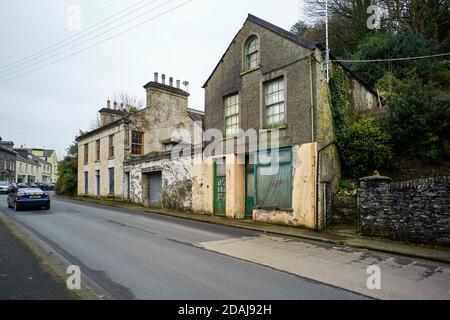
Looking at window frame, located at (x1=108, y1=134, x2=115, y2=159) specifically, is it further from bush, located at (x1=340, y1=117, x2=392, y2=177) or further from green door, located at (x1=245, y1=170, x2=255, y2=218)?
bush, located at (x1=340, y1=117, x2=392, y2=177)

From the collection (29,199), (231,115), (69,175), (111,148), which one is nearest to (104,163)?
(111,148)

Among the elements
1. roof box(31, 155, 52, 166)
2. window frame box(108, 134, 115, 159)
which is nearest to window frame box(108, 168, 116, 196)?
window frame box(108, 134, 115, 159)

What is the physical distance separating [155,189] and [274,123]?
10656 millimetres

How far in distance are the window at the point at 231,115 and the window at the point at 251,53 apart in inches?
64.6

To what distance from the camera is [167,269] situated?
6.21m

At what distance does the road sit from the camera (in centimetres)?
510

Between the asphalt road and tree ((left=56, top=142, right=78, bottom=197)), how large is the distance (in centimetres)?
2385

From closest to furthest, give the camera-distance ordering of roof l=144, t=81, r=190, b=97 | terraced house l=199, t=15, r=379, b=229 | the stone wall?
the stone wall
terraced house l=199, t=15, r=379, b=229
roof l=144, t=81, r=190, b=97

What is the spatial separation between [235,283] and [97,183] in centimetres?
2622

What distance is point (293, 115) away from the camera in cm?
1305

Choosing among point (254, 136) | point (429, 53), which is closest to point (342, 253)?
point (254, 136)

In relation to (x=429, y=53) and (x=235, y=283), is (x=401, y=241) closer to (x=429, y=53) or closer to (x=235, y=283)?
(x=235, y=283)
